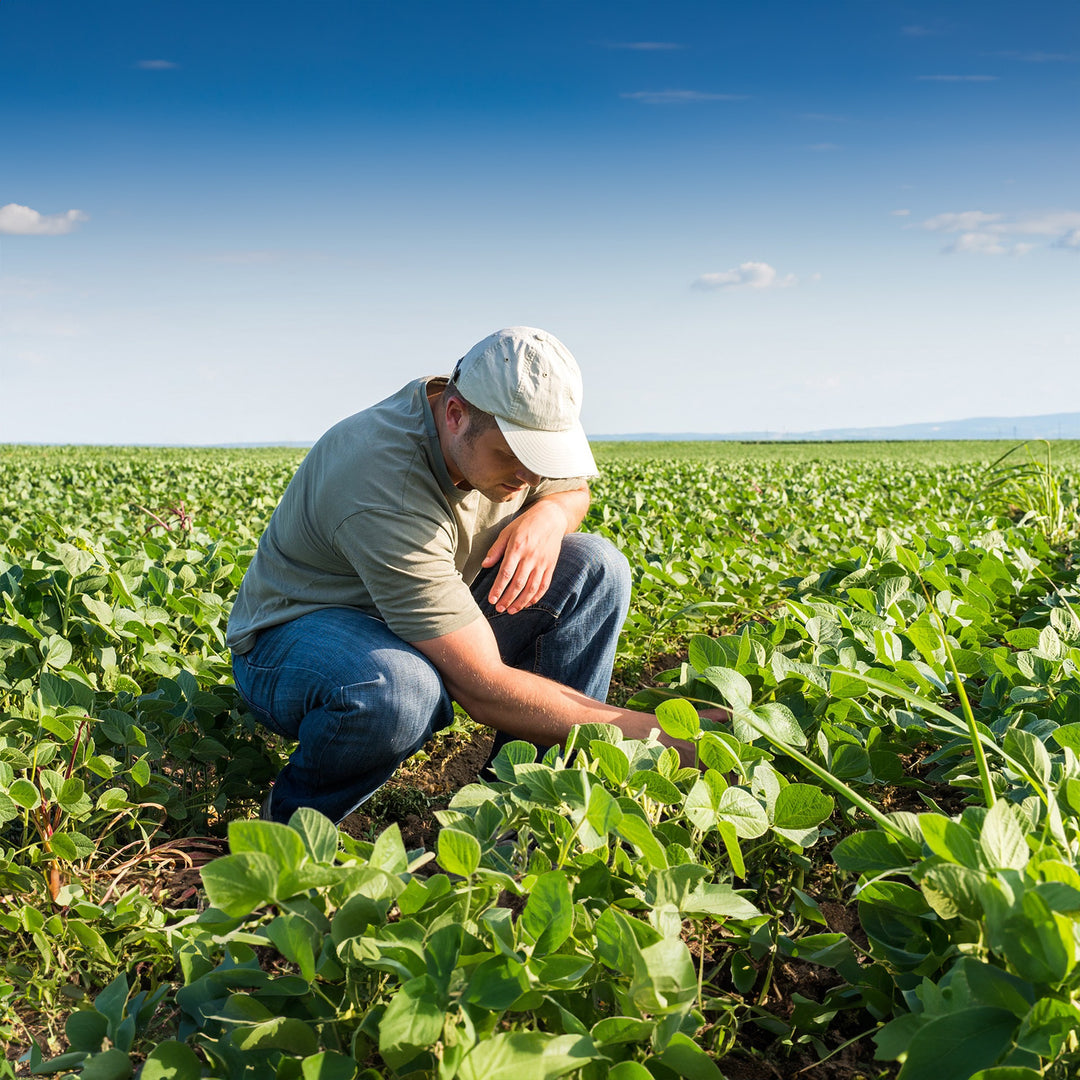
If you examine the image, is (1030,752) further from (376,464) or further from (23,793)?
(23,793)

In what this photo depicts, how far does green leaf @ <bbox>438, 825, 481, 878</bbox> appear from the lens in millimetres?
1113

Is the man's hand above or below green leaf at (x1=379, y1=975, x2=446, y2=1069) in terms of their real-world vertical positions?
above

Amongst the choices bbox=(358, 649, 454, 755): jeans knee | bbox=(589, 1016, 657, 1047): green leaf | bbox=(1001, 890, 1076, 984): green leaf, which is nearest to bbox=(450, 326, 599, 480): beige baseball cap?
bbox=(358, 649, 454, 755): jeans knee

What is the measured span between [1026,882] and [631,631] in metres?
3.05

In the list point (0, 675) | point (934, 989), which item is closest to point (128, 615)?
point (0, 675)

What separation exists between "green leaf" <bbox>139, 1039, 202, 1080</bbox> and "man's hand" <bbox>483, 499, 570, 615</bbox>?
1.34m

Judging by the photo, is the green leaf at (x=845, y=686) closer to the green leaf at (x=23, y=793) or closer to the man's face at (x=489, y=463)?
the man's face at (x=489, y=463)

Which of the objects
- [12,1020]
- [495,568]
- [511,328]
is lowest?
[12,1020]

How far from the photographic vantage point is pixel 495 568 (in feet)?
8.96

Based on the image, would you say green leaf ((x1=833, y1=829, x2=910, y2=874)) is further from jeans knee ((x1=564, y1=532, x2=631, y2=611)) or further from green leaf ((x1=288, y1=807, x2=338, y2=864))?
jeans knee ((x1=564, y1=532, x2=631, y2=611))

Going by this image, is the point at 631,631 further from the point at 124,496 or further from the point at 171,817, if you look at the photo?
the point at 124,496

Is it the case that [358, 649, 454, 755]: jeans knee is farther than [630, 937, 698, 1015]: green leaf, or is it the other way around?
[358, 649, 454, 755]: jeans knee

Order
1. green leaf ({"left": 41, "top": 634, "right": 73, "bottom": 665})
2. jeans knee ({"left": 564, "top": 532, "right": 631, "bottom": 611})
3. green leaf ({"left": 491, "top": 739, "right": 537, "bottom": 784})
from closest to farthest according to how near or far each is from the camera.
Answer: green leaf ({"left": 491, "top": 739, "right": 537, "bottom": 784}), green leaf ({"left": 41, "top": 634, "right": 73, "bottom": 665}), jeans knee ({"left": 564, "top": 532, "right": 631, "bottom": 611})

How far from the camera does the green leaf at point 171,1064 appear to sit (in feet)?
3.57
